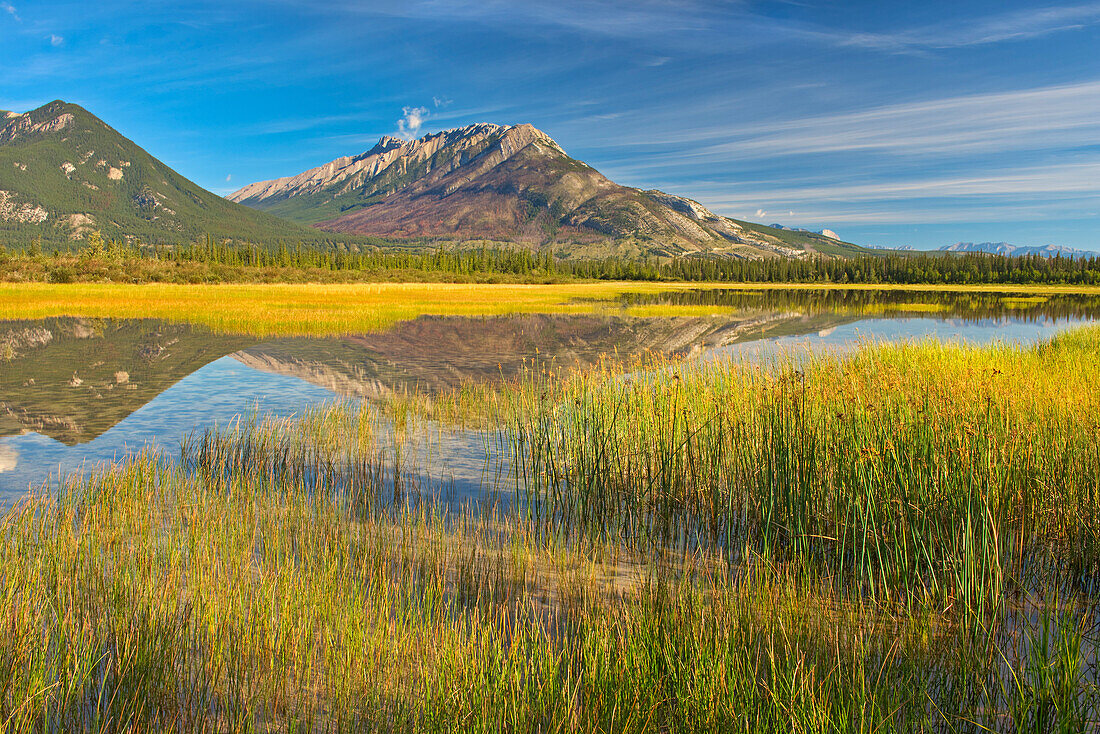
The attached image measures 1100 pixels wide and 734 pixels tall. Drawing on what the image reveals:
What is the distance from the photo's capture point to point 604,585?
5453 millimetres

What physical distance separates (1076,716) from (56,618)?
6.16 m

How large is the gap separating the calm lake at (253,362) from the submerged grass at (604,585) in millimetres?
2550

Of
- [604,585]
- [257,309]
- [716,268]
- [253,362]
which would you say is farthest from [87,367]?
[716,268]

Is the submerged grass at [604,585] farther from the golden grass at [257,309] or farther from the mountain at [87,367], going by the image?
the golden grass at [257,309]

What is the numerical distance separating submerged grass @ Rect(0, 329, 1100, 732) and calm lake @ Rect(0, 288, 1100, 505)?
8.37ft

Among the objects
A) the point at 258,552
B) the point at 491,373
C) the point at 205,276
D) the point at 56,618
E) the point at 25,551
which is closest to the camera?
the point at 56,618

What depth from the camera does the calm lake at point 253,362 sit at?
35.0 ft

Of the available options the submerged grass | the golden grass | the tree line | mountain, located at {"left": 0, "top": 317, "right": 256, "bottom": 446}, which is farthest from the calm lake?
Result: the tree line

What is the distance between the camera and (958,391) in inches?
338

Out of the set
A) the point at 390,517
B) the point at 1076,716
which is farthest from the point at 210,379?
the point at 1076,716

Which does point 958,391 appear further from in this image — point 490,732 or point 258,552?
point 258,552

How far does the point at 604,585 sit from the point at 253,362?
55.9 feet

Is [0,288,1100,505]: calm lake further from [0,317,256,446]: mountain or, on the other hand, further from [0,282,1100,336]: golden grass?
[0,282,1100,336]: golden grass

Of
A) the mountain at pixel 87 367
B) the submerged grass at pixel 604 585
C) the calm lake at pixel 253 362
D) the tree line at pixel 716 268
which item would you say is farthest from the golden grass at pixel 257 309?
the tree line at pixel 716 268
